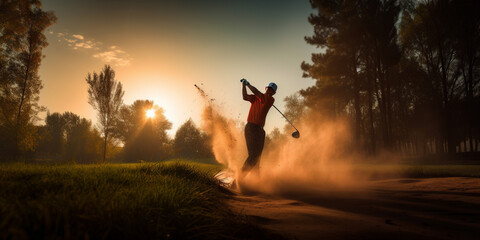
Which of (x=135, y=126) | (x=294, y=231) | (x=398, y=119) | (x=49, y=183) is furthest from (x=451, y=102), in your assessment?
(x=135, y=126)

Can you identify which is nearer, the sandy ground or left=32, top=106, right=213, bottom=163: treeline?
the sandy ground

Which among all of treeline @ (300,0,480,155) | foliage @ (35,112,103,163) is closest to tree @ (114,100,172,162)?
foliage @ (35,112,103,163)

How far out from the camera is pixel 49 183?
274 centimetres

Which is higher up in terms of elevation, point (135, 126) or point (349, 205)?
point (135, 126)

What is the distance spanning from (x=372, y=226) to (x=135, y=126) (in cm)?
4736

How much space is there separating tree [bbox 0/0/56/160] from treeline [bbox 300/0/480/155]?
2538cm

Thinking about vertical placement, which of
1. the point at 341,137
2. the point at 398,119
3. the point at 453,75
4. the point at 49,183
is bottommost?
the point at 49,183

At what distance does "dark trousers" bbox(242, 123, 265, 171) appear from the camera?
6934mm

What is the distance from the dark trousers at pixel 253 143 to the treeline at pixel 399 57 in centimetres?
1974

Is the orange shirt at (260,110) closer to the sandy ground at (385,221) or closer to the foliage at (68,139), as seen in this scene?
the sandy ground at (385,221)

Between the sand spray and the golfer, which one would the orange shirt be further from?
the sand spray

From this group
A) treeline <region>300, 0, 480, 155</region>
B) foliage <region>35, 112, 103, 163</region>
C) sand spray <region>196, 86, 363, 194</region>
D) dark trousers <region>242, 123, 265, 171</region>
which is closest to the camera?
dark trousers <region>242, 123, 265, 171</region>

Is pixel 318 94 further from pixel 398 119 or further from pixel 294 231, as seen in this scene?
pixel 294 231

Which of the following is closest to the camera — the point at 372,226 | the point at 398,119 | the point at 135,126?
the point at 372,226
